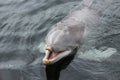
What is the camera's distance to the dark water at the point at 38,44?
23.8 ft

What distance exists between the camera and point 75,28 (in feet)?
26.0

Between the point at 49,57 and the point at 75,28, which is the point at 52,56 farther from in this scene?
the point at 75,28

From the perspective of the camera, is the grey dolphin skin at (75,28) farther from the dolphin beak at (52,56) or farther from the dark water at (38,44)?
the dark water at (38,44)

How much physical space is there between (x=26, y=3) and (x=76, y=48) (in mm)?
3667

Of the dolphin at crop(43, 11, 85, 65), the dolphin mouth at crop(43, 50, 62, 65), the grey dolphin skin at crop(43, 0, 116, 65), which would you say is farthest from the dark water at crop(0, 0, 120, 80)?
the dolphin mouth at crop(43, 50, 62, 65)

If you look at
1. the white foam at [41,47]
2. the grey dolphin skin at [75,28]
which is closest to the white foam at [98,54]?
the grey dolphin skin at [75,28]

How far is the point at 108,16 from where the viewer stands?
353 inches

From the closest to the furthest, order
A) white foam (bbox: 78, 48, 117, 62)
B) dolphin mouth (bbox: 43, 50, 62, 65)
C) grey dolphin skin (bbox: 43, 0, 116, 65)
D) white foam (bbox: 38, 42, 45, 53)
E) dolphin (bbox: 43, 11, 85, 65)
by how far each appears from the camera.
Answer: dolphin mouth (bbox: 43, 50, 62, 65) < dolphin (bbox: 43, 11, 85, 65) < grey dolphin skin (bbox: 43, 0, 116, 65) < white foam (bbox: 78, 48, 117, 62) < white foam (bbox: 38, 42, 45, 53)

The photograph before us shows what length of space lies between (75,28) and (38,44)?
44.2 inches

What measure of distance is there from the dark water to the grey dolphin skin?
239mm

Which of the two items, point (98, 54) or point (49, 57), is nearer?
point (49, 57)

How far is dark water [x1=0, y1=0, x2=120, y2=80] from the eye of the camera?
7.25 meters

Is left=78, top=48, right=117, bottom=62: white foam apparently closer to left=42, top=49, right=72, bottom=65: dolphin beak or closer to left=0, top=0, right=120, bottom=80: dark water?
left=0, top=0, right=120, bottom=80: dark water

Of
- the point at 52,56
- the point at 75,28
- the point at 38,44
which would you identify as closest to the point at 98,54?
the point at 75,28
